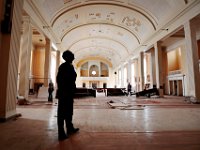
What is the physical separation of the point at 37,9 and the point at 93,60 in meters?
27.0

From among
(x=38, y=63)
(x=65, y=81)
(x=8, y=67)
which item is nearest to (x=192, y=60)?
(x=65, y=81)

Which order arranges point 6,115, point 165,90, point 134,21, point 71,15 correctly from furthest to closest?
point 165,90 < point 134,21 < point 71,15 < point 6,115

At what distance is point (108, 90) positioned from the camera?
14.9 metres

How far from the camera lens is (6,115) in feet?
10.9

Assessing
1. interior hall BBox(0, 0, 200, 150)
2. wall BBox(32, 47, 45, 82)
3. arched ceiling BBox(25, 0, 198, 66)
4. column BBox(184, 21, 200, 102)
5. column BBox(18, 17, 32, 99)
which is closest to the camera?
interior hall BBox(0, 0, 200, 150)

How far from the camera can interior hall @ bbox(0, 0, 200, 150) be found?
217 centimetres

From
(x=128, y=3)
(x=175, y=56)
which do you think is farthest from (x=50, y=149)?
(x=175, y=56)

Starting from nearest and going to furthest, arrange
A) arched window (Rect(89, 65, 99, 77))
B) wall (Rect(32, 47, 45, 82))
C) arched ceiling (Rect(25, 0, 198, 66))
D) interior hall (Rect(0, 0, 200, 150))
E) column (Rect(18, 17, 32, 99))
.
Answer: interior hall (Rect(0, 0, 200, 150)) < column (Rect(18, 17, 32, 99)) < arched ceiling (Rect(25, 0, 198, 66)) < wall (Rect(32, 47, 45, 82)) < arched window (Rect(89, 65, 99, 77))

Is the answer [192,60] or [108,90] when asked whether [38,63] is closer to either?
[108,90]

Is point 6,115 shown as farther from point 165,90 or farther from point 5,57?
point 165,90

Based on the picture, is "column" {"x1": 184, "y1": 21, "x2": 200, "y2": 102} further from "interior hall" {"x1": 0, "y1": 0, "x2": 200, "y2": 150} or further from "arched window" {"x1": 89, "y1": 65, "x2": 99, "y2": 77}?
"arched window" {"x1": 89, "y1": 65, "x2": 99, "y2": 77}

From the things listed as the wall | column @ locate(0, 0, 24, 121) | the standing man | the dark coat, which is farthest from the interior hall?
the dark coat

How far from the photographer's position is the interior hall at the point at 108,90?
2172 millimetres

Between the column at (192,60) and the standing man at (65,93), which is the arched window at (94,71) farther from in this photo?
the standing man at (65,93)
